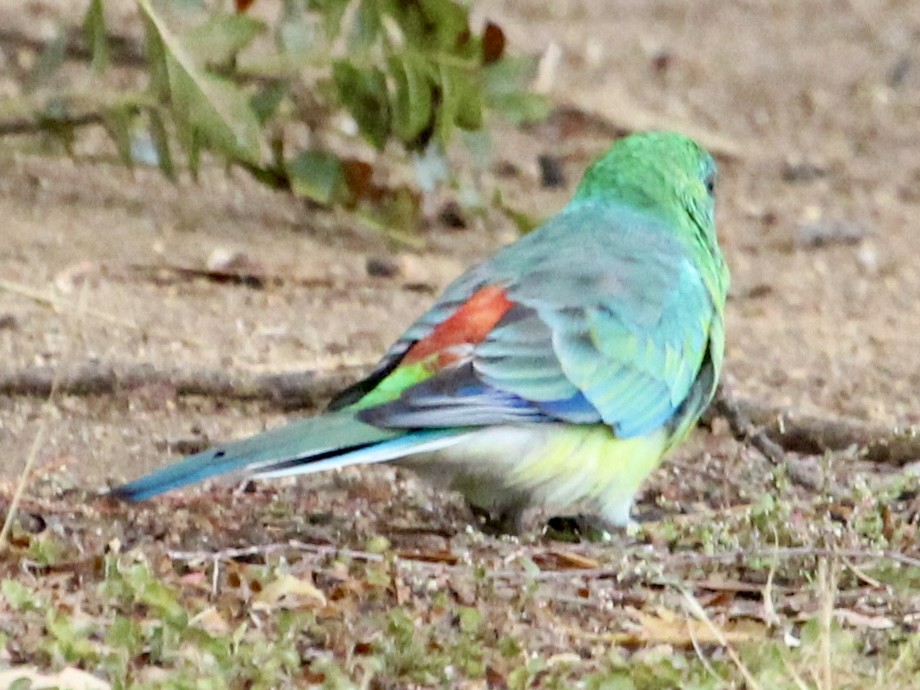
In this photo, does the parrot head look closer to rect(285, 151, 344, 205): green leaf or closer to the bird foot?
the bird foot

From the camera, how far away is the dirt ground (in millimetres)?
4289

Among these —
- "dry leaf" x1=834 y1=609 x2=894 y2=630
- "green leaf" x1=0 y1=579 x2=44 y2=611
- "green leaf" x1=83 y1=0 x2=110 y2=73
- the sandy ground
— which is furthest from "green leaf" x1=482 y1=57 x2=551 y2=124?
"green leaf" x1=0 y1=579 x2=44 y2=611

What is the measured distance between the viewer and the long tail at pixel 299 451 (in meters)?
3.07

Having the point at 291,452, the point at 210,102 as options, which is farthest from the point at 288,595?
the point at 210,102

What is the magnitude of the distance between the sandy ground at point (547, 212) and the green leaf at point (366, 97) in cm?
46

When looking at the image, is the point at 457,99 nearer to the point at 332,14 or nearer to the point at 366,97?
the point at 366,97

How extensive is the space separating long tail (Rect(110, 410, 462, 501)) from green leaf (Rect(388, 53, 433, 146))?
7.50 ft

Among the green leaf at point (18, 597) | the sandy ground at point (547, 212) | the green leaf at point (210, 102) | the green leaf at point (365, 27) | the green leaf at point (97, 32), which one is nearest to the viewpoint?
the green leaf at point (18, 597)

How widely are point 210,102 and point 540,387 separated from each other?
211 centimetres

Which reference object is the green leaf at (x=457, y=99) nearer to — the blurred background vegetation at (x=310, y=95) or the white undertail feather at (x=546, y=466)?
the blurred background vegetation at (x=310, y=95)

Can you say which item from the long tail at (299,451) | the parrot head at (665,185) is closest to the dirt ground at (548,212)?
the parrot head at (665,185)

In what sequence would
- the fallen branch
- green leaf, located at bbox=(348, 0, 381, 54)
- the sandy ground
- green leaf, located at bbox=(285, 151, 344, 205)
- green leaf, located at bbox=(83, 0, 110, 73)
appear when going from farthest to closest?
1. green leaf, located at bbox=(285, 151, 344, 205)
2. green leaf, located at bbox=(348, 0, 381, 54)
3. green leaf, located at bbox=(83, 0, 110, 73)
4. the sandy ground
5. the fallen branch

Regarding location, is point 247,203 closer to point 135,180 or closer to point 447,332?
point 135,180

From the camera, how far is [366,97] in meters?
5.61
